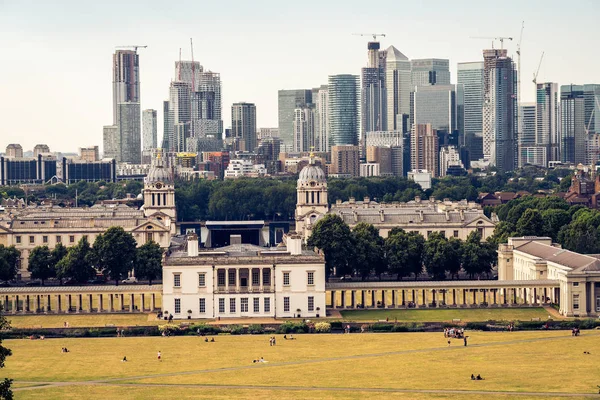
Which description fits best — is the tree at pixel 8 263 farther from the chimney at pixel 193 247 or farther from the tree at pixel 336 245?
the tree at pixel 336 245

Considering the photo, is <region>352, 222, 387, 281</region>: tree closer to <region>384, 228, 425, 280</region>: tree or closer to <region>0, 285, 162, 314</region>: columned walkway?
<region>384, 228, 425, 280</region>: tree

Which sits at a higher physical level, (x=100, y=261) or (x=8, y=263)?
(x=100, y=261)

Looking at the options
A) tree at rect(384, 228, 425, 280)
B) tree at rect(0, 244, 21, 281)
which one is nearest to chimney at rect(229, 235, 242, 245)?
tree at rect(384, 228, 425, 280)

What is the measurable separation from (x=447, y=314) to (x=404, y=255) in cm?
2384

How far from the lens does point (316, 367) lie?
98438 millimetres

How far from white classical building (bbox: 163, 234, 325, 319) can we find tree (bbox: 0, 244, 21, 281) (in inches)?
1062

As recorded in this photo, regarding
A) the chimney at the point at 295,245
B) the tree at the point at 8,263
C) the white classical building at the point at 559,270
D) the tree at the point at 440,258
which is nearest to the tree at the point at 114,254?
the tree at the point at 8,263

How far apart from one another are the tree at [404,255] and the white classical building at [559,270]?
27.6 ft

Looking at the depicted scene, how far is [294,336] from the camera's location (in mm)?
114938

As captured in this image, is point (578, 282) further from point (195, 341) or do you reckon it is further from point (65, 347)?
point (65, 347)

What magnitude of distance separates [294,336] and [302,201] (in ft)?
252

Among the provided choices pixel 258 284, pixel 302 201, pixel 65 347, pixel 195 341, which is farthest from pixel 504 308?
pixel 302 201

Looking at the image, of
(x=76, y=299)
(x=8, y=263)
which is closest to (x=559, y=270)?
(x=76, y=299)

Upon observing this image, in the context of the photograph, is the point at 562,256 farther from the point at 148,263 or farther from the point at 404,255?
the point at 148,263
